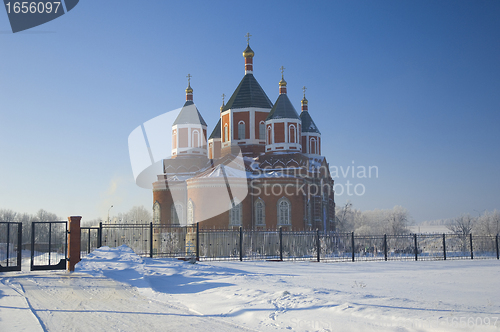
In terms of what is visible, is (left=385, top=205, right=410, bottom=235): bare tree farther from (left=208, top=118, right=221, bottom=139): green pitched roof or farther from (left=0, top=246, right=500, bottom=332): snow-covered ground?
(left=0, top=246, right=500, bottom=332): snow-covered ground

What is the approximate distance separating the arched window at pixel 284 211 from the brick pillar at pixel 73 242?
16329mm

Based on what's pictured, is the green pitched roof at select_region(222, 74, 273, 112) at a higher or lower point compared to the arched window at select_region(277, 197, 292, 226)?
higher

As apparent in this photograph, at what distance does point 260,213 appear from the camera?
27.8 metres

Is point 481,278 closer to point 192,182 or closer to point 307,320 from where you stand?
point 307,320

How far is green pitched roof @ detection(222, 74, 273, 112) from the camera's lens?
31922 millimetres

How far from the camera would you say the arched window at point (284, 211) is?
27250 millimetres

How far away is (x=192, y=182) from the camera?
2725cm

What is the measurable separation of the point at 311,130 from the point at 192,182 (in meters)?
13.8

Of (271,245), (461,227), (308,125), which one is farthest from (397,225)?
(271,245)

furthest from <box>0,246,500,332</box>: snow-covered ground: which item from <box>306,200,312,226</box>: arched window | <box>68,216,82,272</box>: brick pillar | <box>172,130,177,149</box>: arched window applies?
<box>172,130,177,149</box>: arched window

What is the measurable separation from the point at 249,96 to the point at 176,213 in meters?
10.1

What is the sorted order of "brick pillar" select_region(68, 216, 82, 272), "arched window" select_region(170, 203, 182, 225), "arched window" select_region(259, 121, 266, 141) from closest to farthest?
1. "brick pillar" select_region(68, 216, 82, 272)
2. "arched window" select_region(170, 203, 182, 225)
3. "arched window" select_region(259, 121, 266, 141)

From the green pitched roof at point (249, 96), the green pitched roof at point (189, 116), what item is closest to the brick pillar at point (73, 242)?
the green pitched roof at point (249, 96)

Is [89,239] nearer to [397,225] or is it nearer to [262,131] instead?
[262,131]
